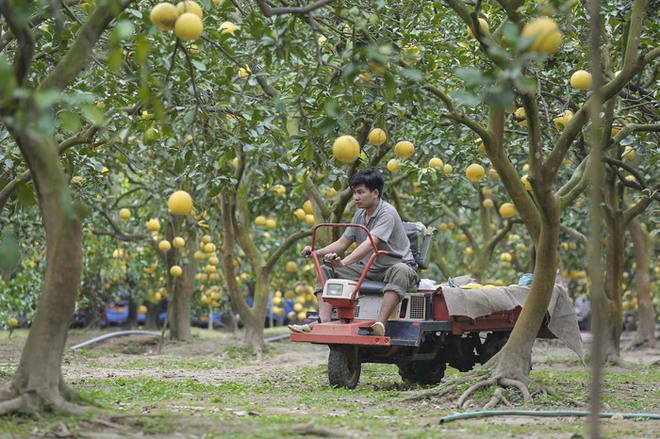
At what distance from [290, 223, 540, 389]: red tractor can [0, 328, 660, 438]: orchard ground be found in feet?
0.92

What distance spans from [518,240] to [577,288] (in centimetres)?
642

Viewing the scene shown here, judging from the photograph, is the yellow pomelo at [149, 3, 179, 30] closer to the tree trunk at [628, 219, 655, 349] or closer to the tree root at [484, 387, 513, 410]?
the tree root at [484, 387, 513, 410]

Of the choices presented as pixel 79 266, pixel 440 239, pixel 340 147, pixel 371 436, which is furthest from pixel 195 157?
pixel 440 239

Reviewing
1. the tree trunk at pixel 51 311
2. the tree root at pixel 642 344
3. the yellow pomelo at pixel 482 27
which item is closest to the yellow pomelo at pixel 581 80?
the yellow pomelo at pixel 482 27

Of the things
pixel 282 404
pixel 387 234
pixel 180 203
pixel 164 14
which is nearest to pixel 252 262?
pixel 387 234

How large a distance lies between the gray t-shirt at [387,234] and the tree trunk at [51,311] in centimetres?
349

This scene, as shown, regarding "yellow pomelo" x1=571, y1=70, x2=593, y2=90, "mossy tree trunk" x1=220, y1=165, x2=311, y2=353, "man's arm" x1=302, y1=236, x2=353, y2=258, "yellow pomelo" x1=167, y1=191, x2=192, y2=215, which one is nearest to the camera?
"yellow pomelo" x1=167, y1=191, x2=192, y2=215

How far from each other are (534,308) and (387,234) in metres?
1.50

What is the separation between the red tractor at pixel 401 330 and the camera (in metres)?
8.55

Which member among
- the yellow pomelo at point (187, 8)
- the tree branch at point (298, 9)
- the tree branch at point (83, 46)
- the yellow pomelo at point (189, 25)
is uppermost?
the tree branch at point (298, 9)

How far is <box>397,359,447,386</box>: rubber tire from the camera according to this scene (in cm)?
972

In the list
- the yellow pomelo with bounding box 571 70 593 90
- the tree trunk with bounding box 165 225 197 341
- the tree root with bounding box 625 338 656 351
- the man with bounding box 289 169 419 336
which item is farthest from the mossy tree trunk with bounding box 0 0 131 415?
the tree root with bounding box 625 338 656 351

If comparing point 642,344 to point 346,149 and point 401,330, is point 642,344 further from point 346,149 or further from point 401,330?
point 346,149

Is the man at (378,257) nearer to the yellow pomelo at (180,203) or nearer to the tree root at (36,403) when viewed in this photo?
the yellow pomelo at (180,203)
